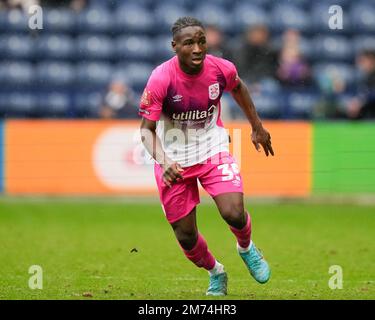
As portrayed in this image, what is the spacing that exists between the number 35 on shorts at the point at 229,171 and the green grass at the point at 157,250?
3.22 feet

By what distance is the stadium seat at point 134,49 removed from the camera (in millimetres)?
19391

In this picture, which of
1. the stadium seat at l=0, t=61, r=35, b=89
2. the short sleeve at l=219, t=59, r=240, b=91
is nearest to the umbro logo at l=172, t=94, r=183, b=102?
the short sleeve at l=219, t=59, r=240, b=91

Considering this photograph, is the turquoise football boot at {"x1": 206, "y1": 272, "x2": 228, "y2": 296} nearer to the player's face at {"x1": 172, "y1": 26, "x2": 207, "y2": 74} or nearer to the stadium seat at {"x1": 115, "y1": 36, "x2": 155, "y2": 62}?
the player's face at {"x1": 172, "y1": 26, "x2": 207, "y2": 74}

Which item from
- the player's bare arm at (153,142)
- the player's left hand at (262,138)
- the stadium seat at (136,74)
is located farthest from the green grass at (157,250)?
the stadium seat at (136,74)

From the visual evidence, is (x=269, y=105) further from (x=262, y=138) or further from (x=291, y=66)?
(x=262, y=138)

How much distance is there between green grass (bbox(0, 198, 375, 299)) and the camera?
895 cm

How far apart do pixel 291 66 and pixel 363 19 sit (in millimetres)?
2669

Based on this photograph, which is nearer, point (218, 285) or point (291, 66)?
point (218, 285)

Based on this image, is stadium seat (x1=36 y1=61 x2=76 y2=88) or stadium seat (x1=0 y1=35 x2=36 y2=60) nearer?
stadium seat (x1=36 y1=61 x2=76 y2=88)

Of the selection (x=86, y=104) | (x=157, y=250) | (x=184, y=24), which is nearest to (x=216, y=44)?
(x=86, y=104)

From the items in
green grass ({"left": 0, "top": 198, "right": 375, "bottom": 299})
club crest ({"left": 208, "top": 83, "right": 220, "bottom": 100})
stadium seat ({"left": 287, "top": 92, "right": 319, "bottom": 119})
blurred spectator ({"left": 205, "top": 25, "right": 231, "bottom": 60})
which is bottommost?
green grass ({"left": 0, "top": 198, "right": 375, "bottom": 299})

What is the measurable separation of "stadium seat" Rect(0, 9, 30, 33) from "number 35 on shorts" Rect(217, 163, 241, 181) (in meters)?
11.0

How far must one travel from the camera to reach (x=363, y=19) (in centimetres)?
2006

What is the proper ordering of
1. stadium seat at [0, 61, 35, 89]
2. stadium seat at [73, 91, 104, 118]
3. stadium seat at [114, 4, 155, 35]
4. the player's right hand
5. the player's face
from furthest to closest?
1. stadium seat at [114, 4, 155, 35]
2. stadium seat at [0, 61, 35, 89]
3. stadium seat at [73, 91, 104, 118]
4. the player's face
5. the player's right hand
